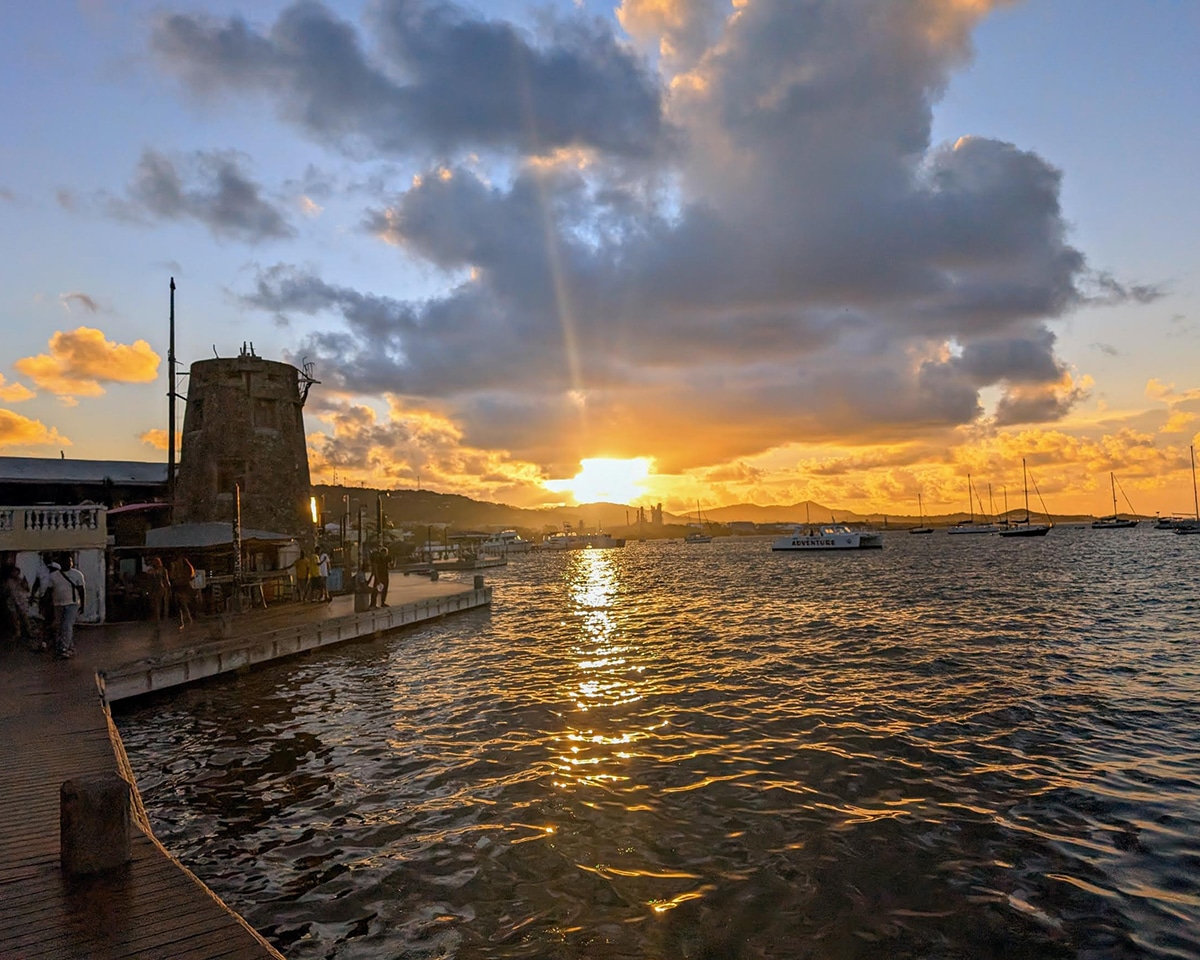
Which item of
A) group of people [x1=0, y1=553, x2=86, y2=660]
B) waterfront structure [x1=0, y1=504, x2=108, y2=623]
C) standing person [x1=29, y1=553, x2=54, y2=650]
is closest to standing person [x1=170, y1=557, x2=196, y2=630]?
waterfront structure [x1=0, y1=504, x2=108, y2=623]

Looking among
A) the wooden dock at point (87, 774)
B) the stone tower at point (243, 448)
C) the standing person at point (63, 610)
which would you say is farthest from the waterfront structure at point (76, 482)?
the standing person at point (63, 610)

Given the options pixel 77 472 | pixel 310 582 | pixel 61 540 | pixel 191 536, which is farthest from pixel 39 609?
pixel 77 472

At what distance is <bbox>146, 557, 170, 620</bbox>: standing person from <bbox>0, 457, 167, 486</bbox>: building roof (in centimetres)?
1282

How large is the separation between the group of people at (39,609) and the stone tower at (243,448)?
504 inches

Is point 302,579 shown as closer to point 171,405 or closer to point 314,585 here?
point 314,585

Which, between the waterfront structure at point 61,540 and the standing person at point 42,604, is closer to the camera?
the standing person at point 42,604

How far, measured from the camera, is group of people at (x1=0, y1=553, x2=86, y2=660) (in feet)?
54.3

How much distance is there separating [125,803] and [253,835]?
4.02 m

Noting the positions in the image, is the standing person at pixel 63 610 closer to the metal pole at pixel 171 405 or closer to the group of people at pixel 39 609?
the group of people at pixel 39 609

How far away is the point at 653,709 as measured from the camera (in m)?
16.4

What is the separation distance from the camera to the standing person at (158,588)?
2304 centimetres

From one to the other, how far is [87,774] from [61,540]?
1586 cm

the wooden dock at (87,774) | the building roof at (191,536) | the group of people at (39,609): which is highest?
the building roof at (191,536)

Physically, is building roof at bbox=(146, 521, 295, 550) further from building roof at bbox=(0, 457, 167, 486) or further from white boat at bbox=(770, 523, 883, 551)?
white boat at bbox=(770, 523, 883, 551)
